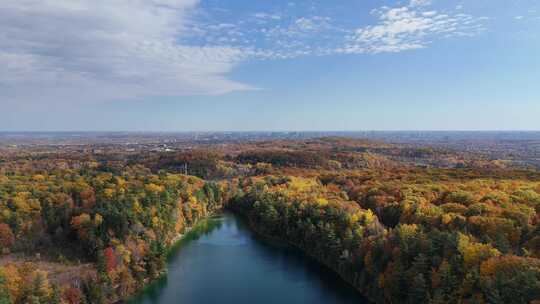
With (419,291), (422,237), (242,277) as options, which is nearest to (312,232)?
(242,277)

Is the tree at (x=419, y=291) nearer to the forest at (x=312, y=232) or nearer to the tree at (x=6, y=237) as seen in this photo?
the forest at (x=312, y=232)

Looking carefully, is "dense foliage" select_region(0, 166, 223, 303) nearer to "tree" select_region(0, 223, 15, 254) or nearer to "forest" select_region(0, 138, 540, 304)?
"tree" select_region(0, 223, 15, 254)

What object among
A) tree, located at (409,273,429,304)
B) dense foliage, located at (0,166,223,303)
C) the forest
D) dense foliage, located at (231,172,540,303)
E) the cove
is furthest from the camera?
the cove

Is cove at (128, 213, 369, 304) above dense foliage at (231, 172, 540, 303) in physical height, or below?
below

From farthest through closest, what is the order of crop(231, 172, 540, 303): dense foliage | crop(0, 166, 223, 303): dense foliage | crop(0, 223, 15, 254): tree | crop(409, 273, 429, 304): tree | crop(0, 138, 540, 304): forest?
crop(0, 223, 15, 254): tree
crop(0, 166, 223, 303): dense foliage
crop(409, 273, 429, 304): tree
crop(0, 138, 540, 304): forest
crop(231, 172, 540, 303): dense foliage

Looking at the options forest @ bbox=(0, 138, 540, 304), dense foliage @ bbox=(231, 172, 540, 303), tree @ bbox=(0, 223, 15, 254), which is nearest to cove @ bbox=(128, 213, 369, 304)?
forest @ bbox=(0, 138, 540, 304)

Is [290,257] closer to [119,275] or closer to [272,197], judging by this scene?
[272,197]

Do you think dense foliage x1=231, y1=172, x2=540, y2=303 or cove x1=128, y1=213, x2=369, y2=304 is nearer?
dense foliage x1=231, y1=172, x2=540, y2=303

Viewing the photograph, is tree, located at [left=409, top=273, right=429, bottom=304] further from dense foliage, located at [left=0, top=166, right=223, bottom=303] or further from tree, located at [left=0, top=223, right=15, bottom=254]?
tree, located at [left=0, top=223, right=15, bottom=254]
